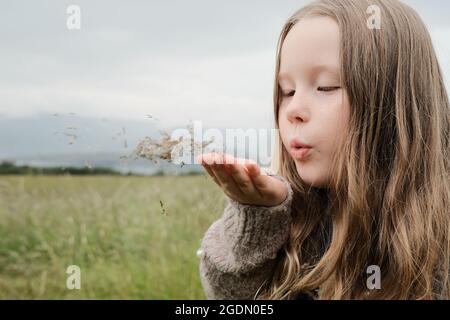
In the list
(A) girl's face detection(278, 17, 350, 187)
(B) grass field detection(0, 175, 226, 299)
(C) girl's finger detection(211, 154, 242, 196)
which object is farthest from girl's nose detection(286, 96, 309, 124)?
(B) grass field detection(0, 175, 226, 299)

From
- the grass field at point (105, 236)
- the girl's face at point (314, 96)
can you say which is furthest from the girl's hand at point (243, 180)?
the grass field at point (105, 236)

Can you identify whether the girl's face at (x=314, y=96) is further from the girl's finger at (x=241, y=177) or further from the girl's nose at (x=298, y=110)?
the girl's finger at (x=241, y=177)

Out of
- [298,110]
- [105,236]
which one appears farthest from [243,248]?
[105,236]

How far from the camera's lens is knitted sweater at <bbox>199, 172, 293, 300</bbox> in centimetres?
167

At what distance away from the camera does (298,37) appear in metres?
1.70

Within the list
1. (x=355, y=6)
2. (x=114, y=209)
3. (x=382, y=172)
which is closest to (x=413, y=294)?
(x=382, y=172)

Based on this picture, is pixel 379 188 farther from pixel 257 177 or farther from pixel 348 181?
pixel 257 177

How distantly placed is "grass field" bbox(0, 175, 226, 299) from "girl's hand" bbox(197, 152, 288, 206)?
3.41 ft

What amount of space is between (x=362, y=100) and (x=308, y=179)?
0.88ft

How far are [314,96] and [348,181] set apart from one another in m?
0.26

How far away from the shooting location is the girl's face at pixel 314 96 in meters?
1.64

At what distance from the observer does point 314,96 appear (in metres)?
1.64

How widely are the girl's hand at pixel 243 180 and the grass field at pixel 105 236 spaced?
104 cm
